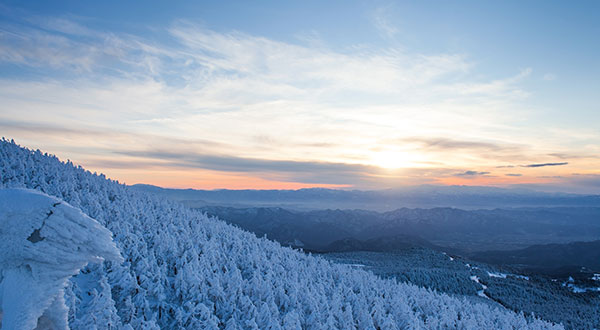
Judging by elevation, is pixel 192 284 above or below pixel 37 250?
below

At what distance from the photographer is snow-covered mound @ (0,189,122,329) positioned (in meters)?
4.41

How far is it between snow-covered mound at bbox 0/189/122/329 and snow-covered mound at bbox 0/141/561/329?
9.63 meters

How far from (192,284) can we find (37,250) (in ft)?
51.6

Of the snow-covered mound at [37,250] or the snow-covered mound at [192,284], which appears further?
the snow-covered mound at [192,284]

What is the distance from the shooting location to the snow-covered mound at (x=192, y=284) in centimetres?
1586

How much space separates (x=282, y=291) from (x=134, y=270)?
32.2 feet

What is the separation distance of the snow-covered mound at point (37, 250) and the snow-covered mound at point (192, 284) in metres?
9.63

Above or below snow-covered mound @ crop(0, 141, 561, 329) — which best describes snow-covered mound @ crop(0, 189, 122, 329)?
above

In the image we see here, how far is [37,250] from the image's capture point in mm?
4484

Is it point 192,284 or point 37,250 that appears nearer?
point 37,250

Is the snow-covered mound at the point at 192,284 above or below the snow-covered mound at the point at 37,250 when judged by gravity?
below

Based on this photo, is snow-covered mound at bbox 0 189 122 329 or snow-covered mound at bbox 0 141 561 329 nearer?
snow-covered mound at bbox 0 189 122 329

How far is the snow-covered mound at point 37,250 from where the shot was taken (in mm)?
4410

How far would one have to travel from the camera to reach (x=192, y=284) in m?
18.9
